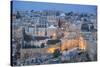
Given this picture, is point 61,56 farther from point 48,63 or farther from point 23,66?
point 23,66

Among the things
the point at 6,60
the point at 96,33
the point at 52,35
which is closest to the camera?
the point at 6,60

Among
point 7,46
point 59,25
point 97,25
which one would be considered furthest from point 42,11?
point 97,25

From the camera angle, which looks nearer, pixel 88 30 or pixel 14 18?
pixel 14 18

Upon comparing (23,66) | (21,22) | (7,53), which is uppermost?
(21,22)

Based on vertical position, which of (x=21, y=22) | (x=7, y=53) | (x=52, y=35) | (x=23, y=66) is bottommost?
(x=23, y=66)

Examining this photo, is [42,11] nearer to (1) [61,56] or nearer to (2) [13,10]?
(2) [13,10]

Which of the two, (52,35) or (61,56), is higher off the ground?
(52,35)

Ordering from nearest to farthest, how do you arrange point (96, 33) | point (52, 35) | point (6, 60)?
point (6, 60) → point (52, 35) → point (96, 33)

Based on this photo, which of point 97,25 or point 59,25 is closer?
point 59,25

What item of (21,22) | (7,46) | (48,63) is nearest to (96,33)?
(48,63)
